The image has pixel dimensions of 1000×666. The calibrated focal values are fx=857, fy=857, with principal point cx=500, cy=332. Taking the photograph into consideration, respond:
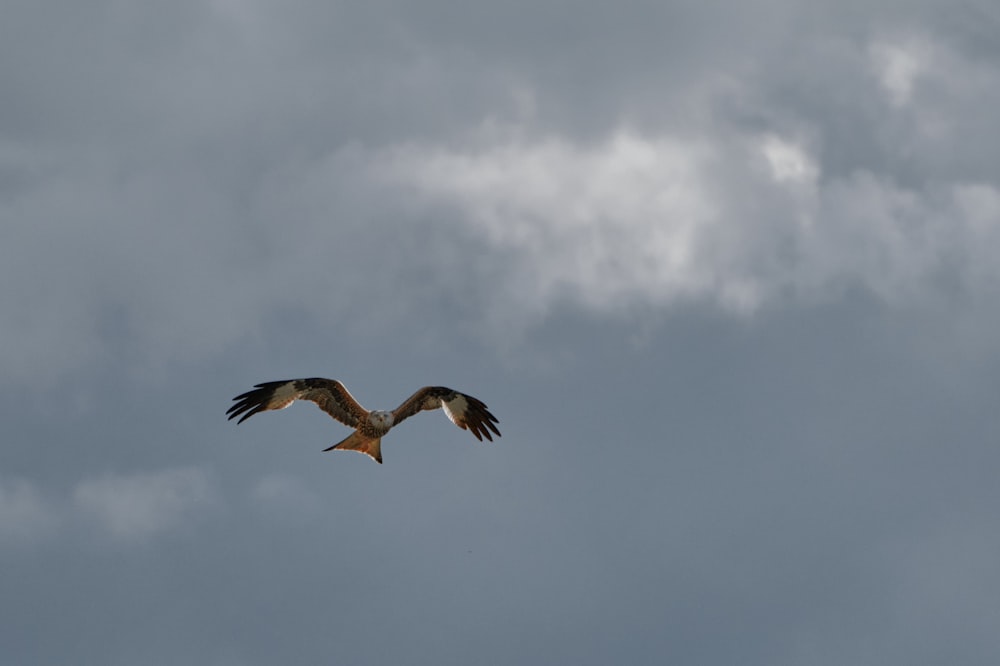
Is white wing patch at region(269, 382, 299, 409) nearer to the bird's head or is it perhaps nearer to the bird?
the bird

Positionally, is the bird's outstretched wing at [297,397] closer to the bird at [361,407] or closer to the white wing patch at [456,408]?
the bird at [361,407]

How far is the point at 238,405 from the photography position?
23.6 meters

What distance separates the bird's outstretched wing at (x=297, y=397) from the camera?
2353 cm

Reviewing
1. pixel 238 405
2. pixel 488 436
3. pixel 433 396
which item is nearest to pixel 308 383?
pixel 238 405

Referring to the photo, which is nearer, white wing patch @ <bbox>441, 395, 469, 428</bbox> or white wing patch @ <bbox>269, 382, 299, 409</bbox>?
white wing patch @ <bbox>269, 382, 299, 409</bbox>

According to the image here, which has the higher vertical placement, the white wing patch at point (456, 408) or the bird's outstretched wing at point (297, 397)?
the bird's outstretched wing at point (297, 397)

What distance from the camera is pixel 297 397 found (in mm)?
23734

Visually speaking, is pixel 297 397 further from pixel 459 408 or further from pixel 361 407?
pixel 459 408

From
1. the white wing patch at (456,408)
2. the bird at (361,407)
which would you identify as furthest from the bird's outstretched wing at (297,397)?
the white wing patch at (456,408)

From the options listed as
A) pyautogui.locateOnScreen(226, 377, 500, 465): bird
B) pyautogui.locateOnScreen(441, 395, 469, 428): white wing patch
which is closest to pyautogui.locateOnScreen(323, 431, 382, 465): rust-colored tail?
pyautogui.locateOnScreen(226, 377, 500, 465): bird

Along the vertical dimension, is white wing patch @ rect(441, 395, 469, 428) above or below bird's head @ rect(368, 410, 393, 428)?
above

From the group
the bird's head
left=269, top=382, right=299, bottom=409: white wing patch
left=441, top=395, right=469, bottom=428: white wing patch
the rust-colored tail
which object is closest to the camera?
the bird's head

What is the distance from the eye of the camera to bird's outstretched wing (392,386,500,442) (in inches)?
960

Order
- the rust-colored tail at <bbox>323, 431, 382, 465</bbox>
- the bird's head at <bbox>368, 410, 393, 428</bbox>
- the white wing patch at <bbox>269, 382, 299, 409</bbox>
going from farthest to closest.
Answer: the white wing patch at <bbox>269, 382, 299, 409</bbox> < the rust-colored tail at <bbox>323, 431, 382, 465</bbox> < the bird's head at <bbox>368, 410, 393, 428</bbox>
